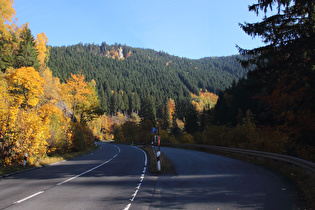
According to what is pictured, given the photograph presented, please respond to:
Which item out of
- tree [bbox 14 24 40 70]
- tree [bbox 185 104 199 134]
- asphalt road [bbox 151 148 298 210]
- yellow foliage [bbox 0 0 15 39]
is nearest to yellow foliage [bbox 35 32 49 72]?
tree [bbox 14 24 40 70]

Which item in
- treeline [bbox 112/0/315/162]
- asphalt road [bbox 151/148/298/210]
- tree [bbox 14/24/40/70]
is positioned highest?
tree [bbox 14/24/40/70]

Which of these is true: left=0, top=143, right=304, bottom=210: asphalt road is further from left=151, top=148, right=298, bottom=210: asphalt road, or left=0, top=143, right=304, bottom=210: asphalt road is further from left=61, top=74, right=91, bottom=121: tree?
left=61, top=74, right=91, bottom=121: tree

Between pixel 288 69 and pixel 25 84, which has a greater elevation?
pixel 25 84

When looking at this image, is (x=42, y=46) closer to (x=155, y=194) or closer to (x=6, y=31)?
(x=6, y=31)

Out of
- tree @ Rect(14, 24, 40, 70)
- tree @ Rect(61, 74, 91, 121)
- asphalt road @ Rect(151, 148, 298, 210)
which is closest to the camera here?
asphalt road @ Rect(151, 148, 298, 210)

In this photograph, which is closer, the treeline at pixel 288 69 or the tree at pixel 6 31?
the treeline at pixel 288 69

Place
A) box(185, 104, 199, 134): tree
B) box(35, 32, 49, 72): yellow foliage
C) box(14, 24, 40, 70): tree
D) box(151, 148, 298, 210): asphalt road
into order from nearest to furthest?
box(151, 148, 298, 210): asphalt road
box(14, 24, 40, 70): tree
box(35, 32, 49, 72): yellow foliage
box(185, 104, 199, 134): tree

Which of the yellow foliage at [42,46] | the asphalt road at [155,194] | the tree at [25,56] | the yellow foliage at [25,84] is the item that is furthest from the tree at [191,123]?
the asphalt road at [155,194]

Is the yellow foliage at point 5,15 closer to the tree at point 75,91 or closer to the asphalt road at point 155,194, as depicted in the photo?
the tree at point 75,91

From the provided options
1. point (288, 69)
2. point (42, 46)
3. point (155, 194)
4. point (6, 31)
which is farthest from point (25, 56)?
point (288, 69)

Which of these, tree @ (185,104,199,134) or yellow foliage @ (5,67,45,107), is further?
tree @ (185,104,199,134)

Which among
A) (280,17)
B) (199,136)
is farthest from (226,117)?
(280,17)

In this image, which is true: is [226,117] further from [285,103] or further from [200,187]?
[200,187]

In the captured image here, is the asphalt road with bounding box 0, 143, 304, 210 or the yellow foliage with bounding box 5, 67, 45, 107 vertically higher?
the yellow foliage with bounding box 5, 67, 45, 107
